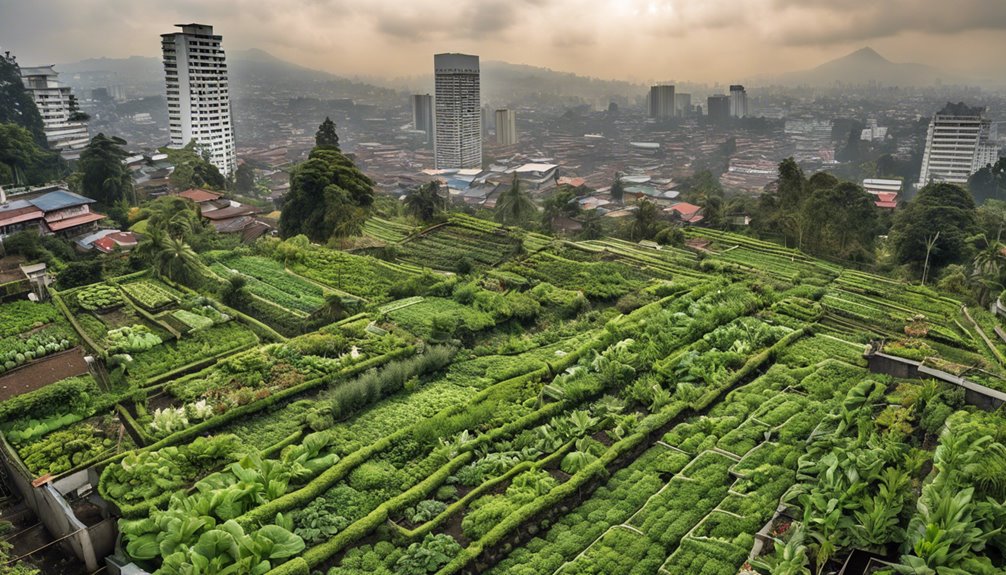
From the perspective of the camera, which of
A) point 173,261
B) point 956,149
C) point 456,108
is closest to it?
point 173,261

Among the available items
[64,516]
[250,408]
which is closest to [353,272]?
[250,408]

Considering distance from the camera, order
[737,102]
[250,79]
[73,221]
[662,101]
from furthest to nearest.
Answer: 1. [250,79]
2. [662,101]
3. [737,102]
4. [73,221]

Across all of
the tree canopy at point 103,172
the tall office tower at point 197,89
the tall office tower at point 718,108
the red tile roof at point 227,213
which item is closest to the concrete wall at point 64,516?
the red tile roof at point 227,213

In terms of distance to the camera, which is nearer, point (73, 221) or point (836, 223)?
point (73, 221)

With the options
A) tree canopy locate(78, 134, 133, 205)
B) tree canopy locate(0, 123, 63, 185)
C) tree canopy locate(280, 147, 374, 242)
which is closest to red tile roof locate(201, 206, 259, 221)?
tree canopy locate(78, 134, 133, 205)

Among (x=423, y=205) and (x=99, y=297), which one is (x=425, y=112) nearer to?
(x=423, y=205)

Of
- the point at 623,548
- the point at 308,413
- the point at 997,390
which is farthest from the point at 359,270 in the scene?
the point at 997,390
